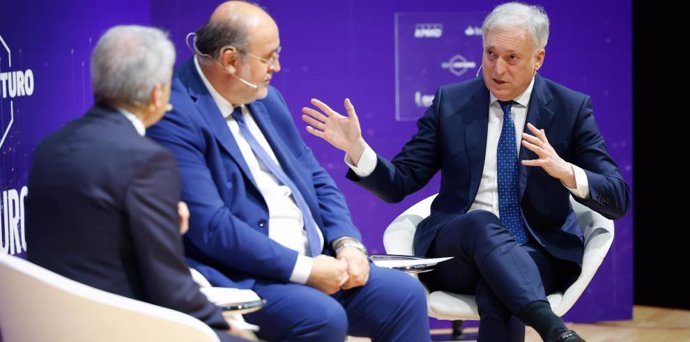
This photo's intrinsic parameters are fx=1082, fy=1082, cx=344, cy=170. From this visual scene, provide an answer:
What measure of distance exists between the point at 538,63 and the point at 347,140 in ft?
2.77

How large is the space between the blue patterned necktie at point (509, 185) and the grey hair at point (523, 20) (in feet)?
1.21

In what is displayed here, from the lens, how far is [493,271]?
388 centimetres

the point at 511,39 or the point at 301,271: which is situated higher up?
the point at 511,39

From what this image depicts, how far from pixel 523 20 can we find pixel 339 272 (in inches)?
56.9

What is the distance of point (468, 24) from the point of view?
6.05 m

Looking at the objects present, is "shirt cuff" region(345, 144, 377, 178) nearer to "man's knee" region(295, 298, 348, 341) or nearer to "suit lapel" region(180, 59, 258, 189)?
"suit lapel" region(180, 59, 258, 189)

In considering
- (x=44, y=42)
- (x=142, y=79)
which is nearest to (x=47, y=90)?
(x=44, y=42)

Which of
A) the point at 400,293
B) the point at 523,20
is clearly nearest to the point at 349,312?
the point at 400,293

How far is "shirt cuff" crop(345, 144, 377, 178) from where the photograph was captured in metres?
4.23

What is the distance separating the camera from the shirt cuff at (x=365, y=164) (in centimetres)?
423

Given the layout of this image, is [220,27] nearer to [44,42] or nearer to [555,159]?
[44,42]

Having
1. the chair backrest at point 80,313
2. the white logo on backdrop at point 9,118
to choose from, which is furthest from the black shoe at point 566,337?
the white logo on backdrop at point 9,118

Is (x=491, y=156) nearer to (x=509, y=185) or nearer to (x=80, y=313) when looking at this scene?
(x=509, y=185)

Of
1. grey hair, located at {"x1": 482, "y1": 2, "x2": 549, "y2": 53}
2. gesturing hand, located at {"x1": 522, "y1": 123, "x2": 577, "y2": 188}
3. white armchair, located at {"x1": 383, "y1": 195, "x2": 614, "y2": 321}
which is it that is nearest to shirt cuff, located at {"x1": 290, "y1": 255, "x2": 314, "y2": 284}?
white armchair, located at {"x1": 383, "y1": 195, "x2": 614, "y2": 321}
